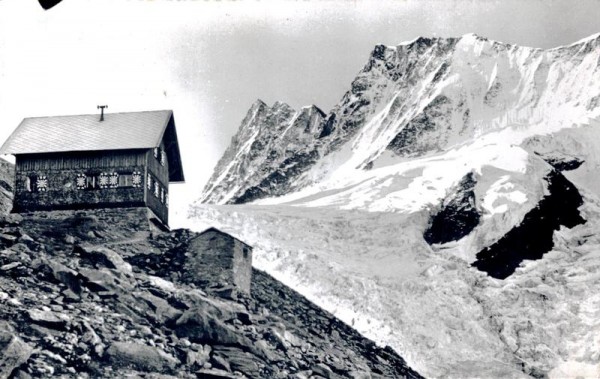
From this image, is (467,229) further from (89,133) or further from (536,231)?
(89,133)

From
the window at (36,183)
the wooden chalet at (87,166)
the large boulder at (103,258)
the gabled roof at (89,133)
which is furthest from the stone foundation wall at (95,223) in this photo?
the large boulder at (103,258)

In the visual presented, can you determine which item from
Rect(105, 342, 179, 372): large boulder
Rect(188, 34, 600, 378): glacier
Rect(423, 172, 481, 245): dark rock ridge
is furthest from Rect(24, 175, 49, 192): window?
Rect(423, 172, 481, 245): dark rock ridge

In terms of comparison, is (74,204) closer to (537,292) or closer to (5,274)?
(5,274)

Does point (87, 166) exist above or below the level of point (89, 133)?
below

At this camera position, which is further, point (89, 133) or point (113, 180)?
point (89, 133)

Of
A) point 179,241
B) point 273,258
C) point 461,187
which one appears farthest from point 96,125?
point 461,187

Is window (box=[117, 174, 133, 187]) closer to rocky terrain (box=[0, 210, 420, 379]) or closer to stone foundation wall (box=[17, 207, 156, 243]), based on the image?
stone foundation wall (box=[17, 207, 156, 243])

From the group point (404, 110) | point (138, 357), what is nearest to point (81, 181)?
point (138, 357)
